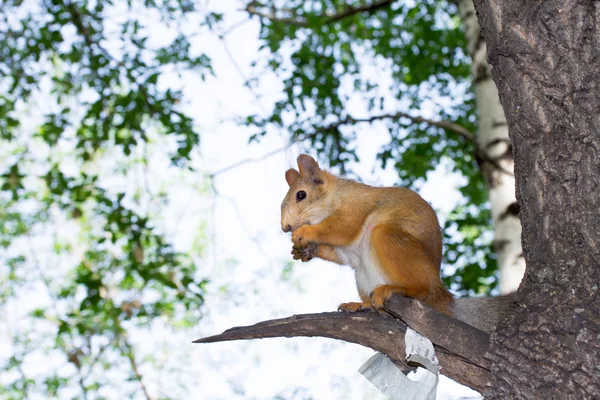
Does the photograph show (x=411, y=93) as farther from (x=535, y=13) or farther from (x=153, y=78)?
(x=535, y=13)

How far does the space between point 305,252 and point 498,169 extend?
5.92 feet

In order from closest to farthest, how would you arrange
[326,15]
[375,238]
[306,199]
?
[375,238], [306,199], [326,15]

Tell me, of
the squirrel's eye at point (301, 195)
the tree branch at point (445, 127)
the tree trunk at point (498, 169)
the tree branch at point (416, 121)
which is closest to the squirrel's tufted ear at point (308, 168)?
the squirrel's eye at point (301, 195)

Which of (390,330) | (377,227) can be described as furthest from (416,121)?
(390,330)

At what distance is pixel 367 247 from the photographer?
233 centimetres

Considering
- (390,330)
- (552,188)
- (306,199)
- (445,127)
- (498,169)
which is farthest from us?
(445,127)

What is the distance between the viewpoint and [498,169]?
3781mm

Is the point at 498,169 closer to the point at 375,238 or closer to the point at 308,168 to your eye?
the point at 308,168

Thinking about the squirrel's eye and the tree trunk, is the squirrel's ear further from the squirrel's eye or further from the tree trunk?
the tree trunk

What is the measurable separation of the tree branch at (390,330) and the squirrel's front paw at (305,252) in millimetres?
494

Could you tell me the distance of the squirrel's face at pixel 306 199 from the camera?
253 centimetres

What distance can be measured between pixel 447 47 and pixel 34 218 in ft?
16.4

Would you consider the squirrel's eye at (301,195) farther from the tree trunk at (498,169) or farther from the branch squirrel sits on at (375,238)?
the tree trunk at (498,169)

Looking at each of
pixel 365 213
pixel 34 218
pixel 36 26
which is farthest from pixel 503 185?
pixel 34 218
